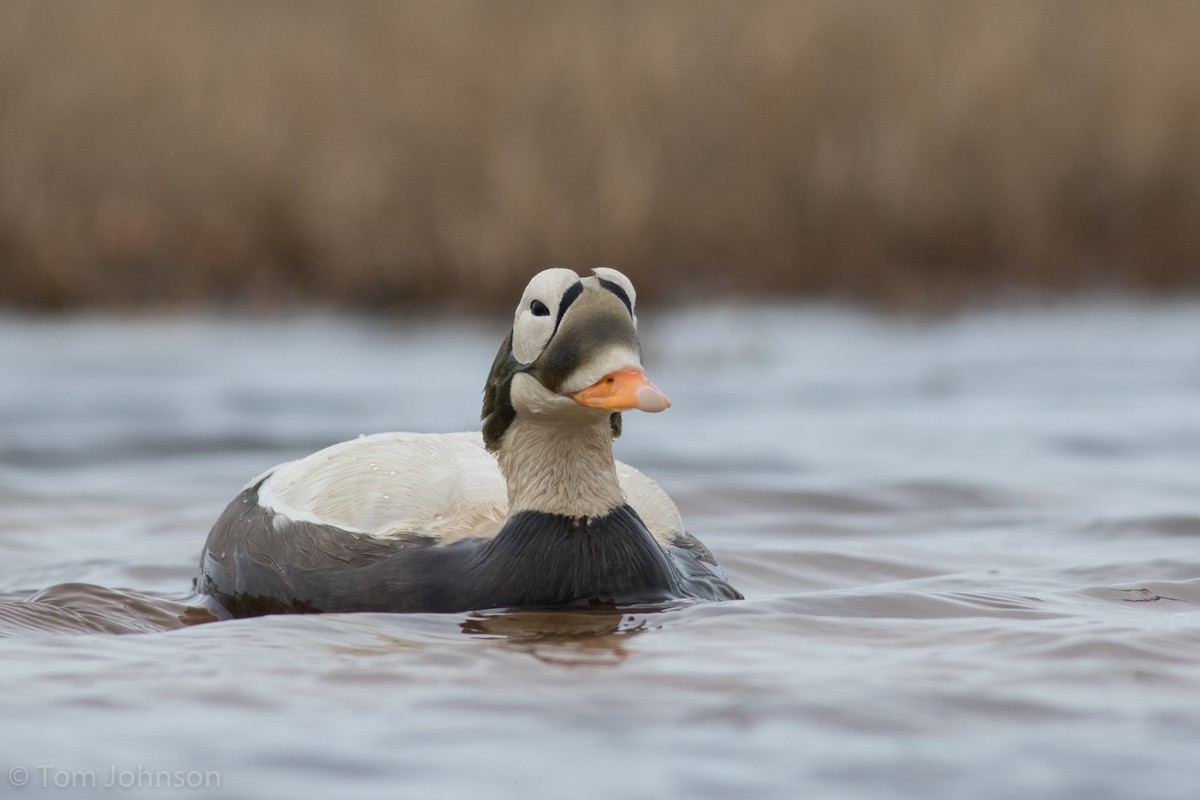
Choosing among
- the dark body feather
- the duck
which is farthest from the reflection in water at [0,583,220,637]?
the dark body feather

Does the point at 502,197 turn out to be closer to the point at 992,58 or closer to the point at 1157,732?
the point at 992,58

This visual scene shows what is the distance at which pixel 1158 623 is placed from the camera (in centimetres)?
454

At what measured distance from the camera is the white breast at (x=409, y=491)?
187 inches

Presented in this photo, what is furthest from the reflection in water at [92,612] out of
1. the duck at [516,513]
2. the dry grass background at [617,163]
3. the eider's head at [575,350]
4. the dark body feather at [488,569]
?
the dry grass background at [617,163]

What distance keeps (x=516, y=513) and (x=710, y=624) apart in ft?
1.86

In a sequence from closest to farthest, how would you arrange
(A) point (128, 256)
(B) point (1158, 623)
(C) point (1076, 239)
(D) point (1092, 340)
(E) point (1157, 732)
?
1. (E) point (1157, 732)
2. (B) point (1158, 623)
3. (D) point (1092, 340)
4. (A) point (128, 256)
5. (C) point (1076, 239)

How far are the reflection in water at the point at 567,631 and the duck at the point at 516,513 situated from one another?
0.05 m

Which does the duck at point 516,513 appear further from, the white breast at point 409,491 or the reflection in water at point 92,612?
the reflection in water at point 92,612

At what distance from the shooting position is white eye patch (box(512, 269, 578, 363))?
14.2 ft

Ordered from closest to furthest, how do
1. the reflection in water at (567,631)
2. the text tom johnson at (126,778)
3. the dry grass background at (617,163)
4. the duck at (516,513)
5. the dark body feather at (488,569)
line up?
the text tom johnson at (126,778) < the reflection in water at (567,631) < the duck at (516,513) < the dark body feather at (488,569) < the dry grass background at (617,163)

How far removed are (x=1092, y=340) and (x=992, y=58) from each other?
3.20m

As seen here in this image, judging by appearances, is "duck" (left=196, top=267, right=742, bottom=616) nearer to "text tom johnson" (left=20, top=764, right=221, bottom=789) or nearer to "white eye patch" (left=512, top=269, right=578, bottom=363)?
"white eye patch" (left=512, top=269, right=578, bottom=363)

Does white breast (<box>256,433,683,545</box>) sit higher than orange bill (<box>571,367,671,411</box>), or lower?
lower

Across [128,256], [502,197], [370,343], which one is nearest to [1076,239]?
[502,197]
